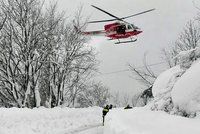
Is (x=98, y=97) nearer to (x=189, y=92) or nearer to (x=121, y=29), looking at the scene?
(x=121, y=29)

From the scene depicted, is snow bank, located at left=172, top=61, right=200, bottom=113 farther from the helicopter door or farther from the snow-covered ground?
the helicopter door

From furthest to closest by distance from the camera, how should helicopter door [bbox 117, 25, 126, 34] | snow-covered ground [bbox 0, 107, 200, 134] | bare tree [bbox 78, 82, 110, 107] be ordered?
bare tree [bbox 78, 82, 110, 107] < helicopter door [bbox 117, 25, 126, 34] < snow-covered ground [bbox 0, 107, 200, 134]

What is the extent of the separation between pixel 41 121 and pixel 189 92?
12.7m

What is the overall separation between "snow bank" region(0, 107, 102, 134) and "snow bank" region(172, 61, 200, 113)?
359 inches

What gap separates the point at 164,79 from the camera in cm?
1197

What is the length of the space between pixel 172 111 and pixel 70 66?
85.9 ft

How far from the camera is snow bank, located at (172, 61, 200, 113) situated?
24.1 ft

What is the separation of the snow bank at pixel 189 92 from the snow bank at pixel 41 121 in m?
9.12

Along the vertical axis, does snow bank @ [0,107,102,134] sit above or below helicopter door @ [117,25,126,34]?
below

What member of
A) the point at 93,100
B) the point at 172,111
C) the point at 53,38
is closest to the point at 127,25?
the point at 53,38

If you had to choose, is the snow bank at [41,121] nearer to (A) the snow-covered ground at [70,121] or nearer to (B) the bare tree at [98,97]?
(A) the snow-covered ground at [70,121]

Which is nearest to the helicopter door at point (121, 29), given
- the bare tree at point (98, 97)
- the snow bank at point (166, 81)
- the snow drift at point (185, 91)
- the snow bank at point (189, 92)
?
the snow bank at point (166, 81)

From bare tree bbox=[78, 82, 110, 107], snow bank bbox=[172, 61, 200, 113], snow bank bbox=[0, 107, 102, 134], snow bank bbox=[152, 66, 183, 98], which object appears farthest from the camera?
bare tree bbox=[78, 82, 110, 107]

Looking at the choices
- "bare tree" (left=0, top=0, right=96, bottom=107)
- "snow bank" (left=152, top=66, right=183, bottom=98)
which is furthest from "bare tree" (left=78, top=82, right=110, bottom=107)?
"snow bank" (left=152, top=66, right=183, bottom=98)
